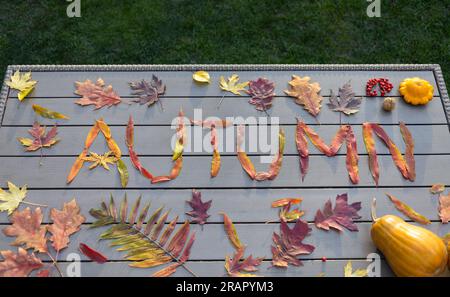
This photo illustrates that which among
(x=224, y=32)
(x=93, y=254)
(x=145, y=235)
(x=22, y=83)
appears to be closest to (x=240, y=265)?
(x=145, y=235)

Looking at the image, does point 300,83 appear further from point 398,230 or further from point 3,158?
point 3,158

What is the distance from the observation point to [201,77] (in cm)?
213

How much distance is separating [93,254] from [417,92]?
1.50 m

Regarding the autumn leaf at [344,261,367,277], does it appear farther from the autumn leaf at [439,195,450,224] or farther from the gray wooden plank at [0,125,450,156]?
the gray wooden plank at [0,125,450,156]

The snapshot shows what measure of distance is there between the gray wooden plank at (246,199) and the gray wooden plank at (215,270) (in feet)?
0.57

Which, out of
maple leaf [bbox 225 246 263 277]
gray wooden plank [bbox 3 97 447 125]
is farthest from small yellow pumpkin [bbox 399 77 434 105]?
maple leaf [bbox 225 246 263 277]

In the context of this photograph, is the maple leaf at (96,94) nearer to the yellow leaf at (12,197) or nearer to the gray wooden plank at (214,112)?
the gray wooden plank at (214,112)

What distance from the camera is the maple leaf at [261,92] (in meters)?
2.05

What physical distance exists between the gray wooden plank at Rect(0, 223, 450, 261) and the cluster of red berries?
627 mm

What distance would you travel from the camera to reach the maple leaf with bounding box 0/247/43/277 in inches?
65.1

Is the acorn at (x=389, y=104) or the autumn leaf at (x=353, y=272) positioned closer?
the autumn leaf at (x=353, y=272)

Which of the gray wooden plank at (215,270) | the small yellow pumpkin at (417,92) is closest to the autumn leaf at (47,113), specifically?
the gray wooden plank at (215,270)

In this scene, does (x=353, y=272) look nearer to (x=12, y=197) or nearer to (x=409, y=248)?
(x=409, y=248)
